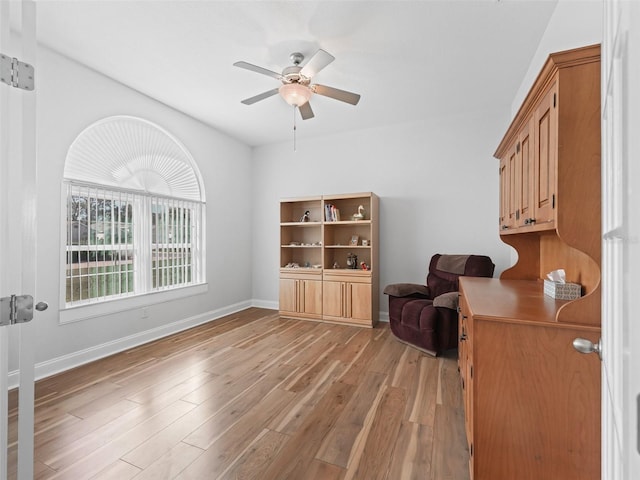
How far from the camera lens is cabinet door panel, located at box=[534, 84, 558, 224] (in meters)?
1.24

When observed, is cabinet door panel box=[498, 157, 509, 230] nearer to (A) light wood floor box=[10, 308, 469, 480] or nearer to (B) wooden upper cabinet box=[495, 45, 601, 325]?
(B) wooden upper cabinet box=[495, 45, 601, 325]

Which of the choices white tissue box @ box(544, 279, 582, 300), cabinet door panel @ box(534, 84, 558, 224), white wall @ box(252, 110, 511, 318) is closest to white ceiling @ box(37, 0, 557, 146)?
white wall @ box(252, 110, 511, 318)

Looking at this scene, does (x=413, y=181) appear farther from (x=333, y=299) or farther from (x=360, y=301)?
(x=333, y=299)

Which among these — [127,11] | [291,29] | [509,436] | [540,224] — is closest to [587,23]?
[540,224]

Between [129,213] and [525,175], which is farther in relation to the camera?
[129,213]

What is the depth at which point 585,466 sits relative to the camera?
111cm

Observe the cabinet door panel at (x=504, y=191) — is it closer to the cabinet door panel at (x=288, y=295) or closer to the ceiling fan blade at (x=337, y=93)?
the ceiling fan blade at (x=337, y=93)

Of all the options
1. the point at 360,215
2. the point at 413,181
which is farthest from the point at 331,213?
the point at 413,181

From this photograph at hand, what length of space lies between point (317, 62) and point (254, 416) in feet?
8.81

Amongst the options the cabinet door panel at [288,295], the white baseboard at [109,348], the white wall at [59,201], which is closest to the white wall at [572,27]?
the cabinet door panel at [288,295]

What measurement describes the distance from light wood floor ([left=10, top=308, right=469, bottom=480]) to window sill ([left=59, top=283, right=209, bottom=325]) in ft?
1.53

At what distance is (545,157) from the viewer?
138cm

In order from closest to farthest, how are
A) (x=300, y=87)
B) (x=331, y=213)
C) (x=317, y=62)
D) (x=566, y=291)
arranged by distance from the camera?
(x=566, y=291) < (x=317, y=62) < (x=300, y=87) < (x=331, y=213)

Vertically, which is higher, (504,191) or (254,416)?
(504,191)
